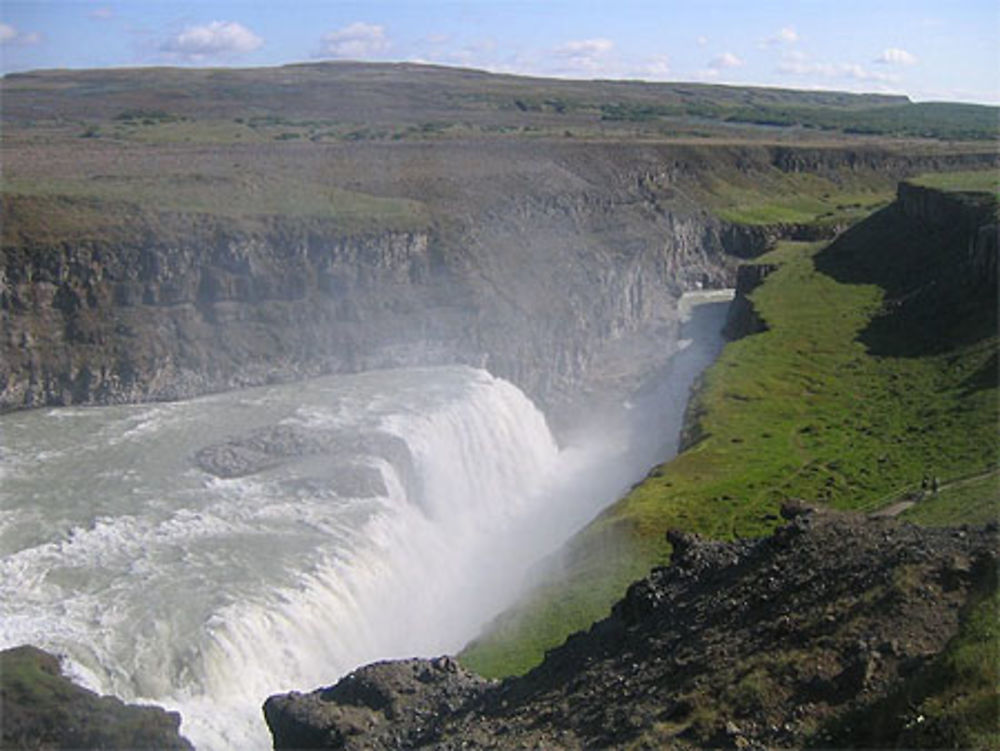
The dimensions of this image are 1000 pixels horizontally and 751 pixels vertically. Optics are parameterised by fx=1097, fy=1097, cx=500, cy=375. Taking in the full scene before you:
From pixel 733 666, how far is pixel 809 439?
108 ft

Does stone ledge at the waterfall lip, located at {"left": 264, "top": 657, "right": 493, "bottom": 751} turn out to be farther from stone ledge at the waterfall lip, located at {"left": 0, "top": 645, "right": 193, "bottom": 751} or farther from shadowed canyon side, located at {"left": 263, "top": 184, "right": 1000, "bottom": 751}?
stone ledge at the waterfall lip, located at {"left": 0, "top": 645, "right": 193, "bottom": 751}

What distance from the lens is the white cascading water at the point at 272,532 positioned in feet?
94.5

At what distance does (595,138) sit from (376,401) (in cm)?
8112

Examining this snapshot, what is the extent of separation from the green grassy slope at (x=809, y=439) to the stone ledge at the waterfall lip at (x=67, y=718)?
853 centimetres

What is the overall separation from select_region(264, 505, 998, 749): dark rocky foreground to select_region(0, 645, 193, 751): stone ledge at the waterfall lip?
136 inches

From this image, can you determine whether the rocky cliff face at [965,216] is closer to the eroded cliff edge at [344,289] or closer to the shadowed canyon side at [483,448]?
the shadowed canyon side at [483,448]

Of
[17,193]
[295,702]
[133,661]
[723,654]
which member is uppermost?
[17,193]

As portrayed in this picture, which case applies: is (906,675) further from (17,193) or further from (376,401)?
(17,193)

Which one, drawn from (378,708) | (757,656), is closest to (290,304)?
(378,708)

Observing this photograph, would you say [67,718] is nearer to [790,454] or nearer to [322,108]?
[790,454]

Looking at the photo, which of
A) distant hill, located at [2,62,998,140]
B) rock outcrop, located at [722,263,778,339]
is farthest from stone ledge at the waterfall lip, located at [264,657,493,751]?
distant hill, located at [2,62,998,140]

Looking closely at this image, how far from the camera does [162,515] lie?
3725 cm

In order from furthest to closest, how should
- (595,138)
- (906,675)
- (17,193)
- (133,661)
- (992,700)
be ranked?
(595,138)
(17,193)
(133,661)
(906,675)
(992,700)

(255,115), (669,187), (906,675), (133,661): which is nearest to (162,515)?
(133,661)
